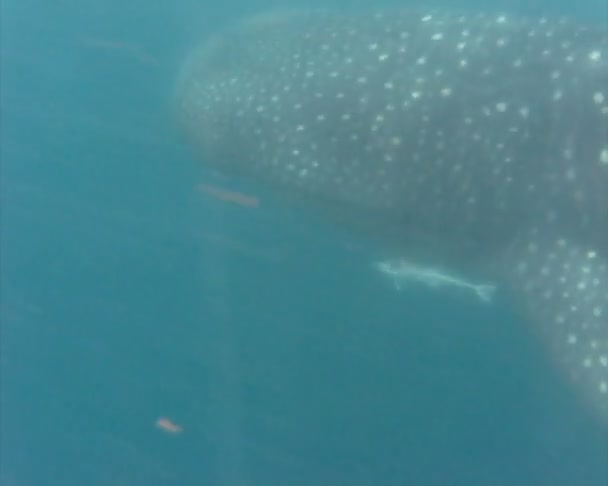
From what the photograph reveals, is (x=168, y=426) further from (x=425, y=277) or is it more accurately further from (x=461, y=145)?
(x=461, y=145)

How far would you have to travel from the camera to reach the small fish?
394cm

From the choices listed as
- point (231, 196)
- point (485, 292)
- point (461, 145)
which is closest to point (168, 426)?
point (231, 196)

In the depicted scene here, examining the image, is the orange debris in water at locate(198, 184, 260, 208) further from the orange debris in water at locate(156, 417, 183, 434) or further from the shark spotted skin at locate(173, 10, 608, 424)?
the orange debris in water at locate(156, 417, 183, 434)

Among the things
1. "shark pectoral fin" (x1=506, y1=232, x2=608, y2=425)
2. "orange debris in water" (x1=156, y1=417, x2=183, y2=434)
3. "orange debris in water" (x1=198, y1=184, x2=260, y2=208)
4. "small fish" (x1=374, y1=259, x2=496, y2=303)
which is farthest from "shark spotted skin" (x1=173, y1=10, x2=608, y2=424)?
"orange debris in water" (x1=156, y1=417, x2=183, y2=434)

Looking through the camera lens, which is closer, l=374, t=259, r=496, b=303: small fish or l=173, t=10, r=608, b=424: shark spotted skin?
l=173, t=10, r=608, b=424: shark spotted skin

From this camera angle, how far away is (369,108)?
369 cm

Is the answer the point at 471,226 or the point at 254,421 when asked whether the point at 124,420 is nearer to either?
the point at 254,421

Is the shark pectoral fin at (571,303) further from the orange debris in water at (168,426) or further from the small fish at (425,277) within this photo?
the orange debris in water at (168,426)

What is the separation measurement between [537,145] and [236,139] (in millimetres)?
1585

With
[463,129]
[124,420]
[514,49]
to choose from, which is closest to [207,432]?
[124,420]

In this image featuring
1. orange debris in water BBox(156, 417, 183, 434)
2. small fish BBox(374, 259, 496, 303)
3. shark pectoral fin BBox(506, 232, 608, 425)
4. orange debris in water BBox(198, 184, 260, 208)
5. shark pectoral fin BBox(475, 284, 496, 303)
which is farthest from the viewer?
orange debris in water BBox(156, 417, 183, 434)

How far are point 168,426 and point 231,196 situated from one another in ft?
4.82

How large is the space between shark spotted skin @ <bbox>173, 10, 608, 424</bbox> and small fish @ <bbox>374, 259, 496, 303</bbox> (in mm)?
112

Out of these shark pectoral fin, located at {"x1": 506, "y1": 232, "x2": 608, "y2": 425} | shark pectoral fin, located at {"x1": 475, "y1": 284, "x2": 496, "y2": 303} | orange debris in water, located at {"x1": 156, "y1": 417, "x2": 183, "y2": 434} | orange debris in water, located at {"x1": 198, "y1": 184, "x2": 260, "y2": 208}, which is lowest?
orange debris in water, located at {"x1": 156, "y1": 417, "x2": 183, "y2": 434}
